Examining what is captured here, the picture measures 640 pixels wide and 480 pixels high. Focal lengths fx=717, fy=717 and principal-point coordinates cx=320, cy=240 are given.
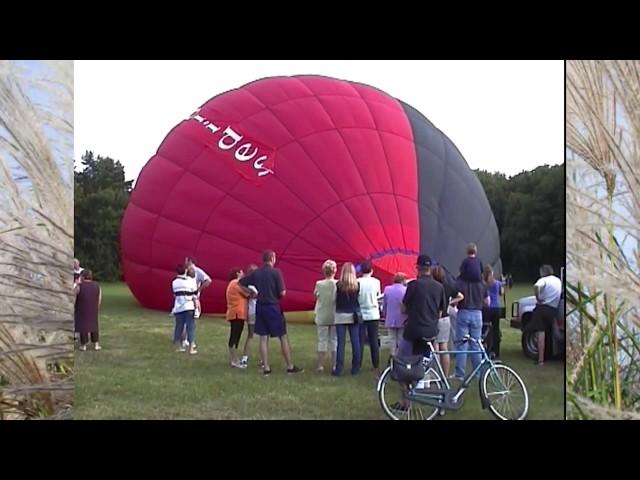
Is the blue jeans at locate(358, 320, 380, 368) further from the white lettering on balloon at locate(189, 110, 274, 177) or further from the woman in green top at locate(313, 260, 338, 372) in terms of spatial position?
the white lettering on balloon at locate(189, 110, 274, 177)

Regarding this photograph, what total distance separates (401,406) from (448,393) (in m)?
0.35

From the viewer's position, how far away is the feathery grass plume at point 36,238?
453cm

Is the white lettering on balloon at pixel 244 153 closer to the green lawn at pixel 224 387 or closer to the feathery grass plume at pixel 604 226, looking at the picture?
the green lawn at pixel 224 387

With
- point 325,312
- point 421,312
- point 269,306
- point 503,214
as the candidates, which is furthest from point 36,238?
point 503,214

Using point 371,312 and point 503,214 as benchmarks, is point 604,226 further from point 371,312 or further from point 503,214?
point 371,312

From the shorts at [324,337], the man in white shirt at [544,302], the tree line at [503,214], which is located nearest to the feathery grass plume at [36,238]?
the tree line at [503,214]

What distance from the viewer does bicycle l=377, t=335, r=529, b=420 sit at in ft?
16.5

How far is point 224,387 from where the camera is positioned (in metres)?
5.70

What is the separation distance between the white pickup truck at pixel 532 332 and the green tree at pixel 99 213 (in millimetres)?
4118

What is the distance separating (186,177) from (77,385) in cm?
392

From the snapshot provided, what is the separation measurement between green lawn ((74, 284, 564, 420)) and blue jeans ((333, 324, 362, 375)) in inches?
4.2
